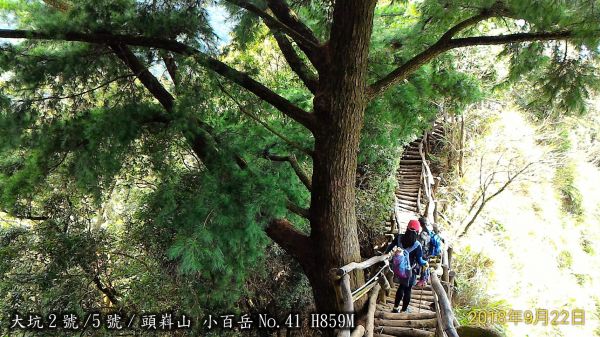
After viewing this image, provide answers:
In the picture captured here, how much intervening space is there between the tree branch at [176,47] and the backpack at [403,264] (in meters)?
1.84

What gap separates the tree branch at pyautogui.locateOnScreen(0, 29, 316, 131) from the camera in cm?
238

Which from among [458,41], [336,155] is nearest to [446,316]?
[336,155]

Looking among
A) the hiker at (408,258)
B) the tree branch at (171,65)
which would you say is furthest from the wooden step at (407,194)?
the tree branch at (171,65)

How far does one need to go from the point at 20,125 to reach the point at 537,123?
419 inches

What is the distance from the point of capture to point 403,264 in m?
3.90

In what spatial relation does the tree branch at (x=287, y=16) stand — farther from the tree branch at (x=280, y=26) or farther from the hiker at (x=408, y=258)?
the hiker at (x=408, y=258)

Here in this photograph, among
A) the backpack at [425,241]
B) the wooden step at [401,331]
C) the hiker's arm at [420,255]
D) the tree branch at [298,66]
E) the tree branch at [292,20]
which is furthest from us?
the backpack at [425,241]

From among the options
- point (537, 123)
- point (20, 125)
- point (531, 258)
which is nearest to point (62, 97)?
point (20, 125)

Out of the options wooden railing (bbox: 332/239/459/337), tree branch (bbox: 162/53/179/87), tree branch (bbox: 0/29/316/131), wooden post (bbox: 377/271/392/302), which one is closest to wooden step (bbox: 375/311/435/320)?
wooden post (bbox: 377/271/392/302)

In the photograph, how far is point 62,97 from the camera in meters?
2.72

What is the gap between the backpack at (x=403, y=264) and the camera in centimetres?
390

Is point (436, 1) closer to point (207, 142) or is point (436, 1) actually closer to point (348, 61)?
point (348, 61)

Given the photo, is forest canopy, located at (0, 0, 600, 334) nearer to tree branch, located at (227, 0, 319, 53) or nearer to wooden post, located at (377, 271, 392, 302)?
tree branch, located at (227, 0, 319, 53)

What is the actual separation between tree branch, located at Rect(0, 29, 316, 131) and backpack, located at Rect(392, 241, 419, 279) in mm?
1844
